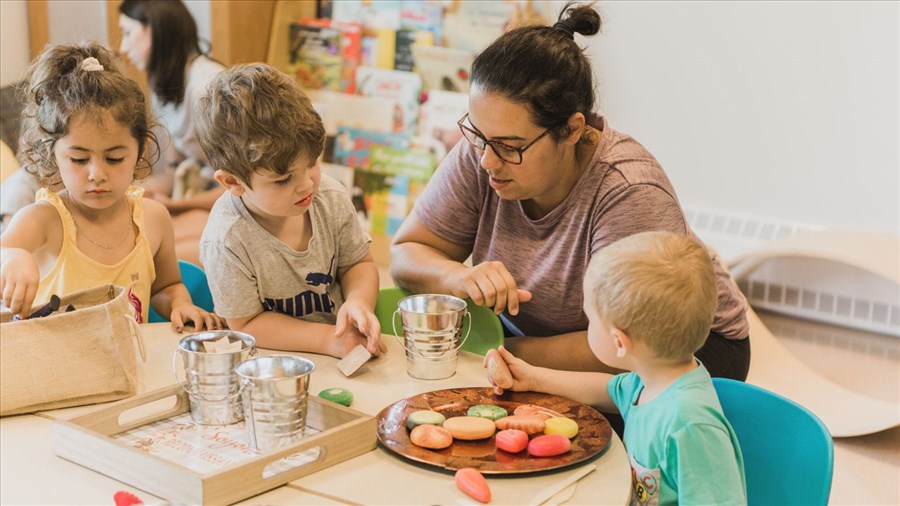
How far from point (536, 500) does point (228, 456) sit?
388 mm

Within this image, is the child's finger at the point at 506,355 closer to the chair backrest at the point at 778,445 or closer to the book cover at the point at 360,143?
the chair backrest at the point at 778,445

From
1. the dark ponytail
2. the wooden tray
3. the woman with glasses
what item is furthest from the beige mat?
the wooden tray

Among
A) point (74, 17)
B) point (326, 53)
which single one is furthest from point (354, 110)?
point (74, 17)

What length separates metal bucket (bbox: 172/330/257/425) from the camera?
4.25 ft

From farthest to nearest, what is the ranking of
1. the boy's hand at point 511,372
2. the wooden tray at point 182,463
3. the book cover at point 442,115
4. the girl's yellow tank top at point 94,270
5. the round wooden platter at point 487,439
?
the book cover at point 442,115 < the girl's yellow tank top at point 94,270 < the boy's hand at point 511,372 < the round wooden platter at point 487,439 < the wooden tray at point 182,463

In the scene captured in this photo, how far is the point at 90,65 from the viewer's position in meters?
1.81

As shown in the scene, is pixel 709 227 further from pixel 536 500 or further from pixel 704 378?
pixel 536 500

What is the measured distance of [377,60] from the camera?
4105 mm

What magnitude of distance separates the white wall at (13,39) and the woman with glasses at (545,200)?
3.00 meters

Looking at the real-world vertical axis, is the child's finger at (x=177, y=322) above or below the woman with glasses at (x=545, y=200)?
below

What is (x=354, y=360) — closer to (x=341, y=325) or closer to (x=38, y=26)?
(x=341, y=325)

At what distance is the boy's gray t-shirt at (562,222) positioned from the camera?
66.0 inches

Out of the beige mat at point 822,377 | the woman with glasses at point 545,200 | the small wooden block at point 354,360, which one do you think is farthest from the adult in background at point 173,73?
the small wooden block at point 354,360

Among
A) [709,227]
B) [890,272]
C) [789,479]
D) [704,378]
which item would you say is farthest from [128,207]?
[709,227]
